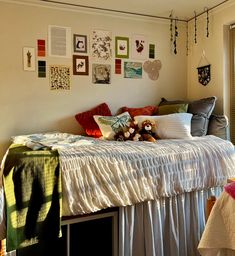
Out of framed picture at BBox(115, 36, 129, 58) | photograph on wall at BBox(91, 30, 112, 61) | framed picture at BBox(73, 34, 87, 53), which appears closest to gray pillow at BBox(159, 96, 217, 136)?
framed picture at BBox(115, 36, 129, 58)

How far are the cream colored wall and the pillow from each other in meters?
1.02

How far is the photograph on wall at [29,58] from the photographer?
2598mm

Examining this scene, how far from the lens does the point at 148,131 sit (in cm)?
238

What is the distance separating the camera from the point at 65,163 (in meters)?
1.59

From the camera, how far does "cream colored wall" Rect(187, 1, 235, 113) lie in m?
2.68

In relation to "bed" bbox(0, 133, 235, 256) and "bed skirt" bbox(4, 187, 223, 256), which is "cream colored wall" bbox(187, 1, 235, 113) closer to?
"bed" bbox(0, 133, 235, 256)

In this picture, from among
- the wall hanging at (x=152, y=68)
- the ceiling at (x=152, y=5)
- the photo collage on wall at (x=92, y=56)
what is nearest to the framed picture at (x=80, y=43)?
the photo collage on wall at (x=92, y=56)

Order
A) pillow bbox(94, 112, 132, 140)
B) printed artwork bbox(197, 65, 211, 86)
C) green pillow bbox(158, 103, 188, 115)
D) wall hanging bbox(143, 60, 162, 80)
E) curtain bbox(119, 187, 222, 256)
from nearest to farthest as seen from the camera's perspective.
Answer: curtain bbox(119, 187, 222, 256) < pillow bbox(94, 112, 132, 140) < green pillow bbox(158, 103, 188, 115) < printed artwork bbox(197, 65, 211, 86) < wall hanging bbox(143, 60, 162, 80)

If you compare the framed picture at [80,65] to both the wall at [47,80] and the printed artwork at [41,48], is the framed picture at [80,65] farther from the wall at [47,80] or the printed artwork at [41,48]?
the printed artwork at [41,48]

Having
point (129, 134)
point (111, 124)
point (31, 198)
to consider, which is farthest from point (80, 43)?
point (31, 198)

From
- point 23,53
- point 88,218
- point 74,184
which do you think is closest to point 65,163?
point 74,184

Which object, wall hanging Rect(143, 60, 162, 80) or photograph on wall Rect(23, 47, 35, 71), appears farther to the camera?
wall hanging Rect(143, 60, 162, 80)

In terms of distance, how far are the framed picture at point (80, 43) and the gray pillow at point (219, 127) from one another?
154 centimetres

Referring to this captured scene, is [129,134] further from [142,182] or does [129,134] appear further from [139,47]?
[139,47]
